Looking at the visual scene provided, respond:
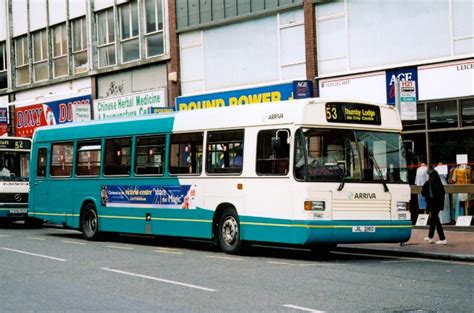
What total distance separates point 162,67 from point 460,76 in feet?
43.8

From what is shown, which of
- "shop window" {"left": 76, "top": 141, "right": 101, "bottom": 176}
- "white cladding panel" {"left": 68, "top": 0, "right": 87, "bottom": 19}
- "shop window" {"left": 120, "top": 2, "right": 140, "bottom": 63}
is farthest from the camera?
"white cladding panel" {"left": 68, "top": 0, "right": 87, "bottom": 19}

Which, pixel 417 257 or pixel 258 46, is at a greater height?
pixel 258 46

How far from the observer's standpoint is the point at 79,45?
120 ft

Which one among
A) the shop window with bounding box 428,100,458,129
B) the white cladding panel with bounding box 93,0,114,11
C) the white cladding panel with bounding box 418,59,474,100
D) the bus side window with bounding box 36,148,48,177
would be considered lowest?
the bus side window with bounding box 36,148,48,177

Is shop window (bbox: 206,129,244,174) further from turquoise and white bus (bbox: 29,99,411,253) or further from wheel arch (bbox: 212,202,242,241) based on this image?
wheel arch (bbox: 212,202,242,241)

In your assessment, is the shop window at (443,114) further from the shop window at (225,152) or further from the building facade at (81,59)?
the building facade at (81,59)

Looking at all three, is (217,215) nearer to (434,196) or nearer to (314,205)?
(314,205)

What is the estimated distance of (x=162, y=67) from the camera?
31.4 meters

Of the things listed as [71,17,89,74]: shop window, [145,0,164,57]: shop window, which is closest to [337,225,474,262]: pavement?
[145,0,164,57]: shop window

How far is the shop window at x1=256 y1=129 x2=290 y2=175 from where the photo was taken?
14938 millimetres

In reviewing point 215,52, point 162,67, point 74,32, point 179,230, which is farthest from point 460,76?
point 74,32

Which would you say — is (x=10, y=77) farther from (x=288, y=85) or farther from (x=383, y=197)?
(x=383, y=197)

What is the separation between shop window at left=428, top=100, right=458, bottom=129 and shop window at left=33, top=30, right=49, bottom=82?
2203 cm

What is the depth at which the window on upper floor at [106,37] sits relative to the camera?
3453cm
